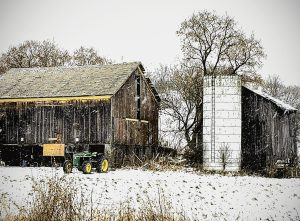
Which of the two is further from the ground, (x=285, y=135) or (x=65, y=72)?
(x=65, y=72)

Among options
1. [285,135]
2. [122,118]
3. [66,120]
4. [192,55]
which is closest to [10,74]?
[66,120]

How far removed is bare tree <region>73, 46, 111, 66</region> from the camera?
61781 millimetres

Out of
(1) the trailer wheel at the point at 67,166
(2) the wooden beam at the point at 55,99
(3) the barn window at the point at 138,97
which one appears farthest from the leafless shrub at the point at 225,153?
(3) the barn window at the point at 138,97

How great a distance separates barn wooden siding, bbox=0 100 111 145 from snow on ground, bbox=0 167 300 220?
846 cm

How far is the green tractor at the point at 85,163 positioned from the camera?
71.8 feet

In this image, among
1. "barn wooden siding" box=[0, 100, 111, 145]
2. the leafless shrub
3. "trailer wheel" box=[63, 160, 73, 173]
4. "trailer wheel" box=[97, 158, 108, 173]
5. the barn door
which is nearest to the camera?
"trailer wheel" box=[63, 160, 73, 173]

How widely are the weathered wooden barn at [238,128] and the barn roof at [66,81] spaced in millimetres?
7132

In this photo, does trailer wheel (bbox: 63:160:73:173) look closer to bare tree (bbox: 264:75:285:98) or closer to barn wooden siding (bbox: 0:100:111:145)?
barn wooden siding (bbox: 0:100:111:145)

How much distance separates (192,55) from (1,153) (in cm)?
1666

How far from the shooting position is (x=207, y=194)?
1566 cm

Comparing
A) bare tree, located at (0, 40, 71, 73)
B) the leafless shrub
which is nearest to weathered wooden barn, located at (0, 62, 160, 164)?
the leafless shrub

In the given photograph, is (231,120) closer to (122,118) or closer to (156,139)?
(122,118)

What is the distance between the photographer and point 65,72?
32531mm

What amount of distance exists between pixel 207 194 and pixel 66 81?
18.0 metres
